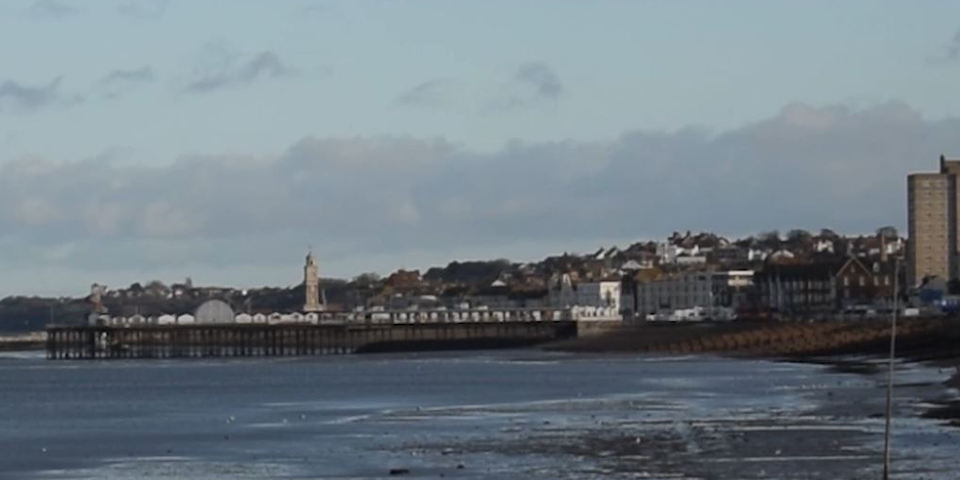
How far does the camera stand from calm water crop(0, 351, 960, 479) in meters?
35.9

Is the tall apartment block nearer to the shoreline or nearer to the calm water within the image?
the shoreline

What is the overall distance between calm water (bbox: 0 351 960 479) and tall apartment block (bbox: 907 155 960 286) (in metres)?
105

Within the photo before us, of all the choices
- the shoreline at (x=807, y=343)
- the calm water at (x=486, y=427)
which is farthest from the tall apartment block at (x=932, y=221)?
the calm water at (x=486, y=427)

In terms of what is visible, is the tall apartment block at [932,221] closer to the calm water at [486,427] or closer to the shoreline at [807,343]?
the shoreline at [807,343]

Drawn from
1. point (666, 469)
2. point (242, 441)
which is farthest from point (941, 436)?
point (242, 441)

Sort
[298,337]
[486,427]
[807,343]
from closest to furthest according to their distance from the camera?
[486,427] < [807,343] < [298,337]

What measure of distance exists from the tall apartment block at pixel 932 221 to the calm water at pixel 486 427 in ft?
344

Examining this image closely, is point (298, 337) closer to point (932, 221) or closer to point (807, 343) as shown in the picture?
point (807, 343)

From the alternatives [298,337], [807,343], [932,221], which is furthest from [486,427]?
[932,221]

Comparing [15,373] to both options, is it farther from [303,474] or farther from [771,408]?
[303,474]

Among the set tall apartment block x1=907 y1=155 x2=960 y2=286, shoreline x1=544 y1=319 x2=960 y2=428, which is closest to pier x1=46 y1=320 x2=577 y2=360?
shoreline x1=544 y1=319 x2=960 y2=428

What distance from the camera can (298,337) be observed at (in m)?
151

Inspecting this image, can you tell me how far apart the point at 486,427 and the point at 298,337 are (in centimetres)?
10466

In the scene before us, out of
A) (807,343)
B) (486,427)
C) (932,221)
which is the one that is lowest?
(486,427)
